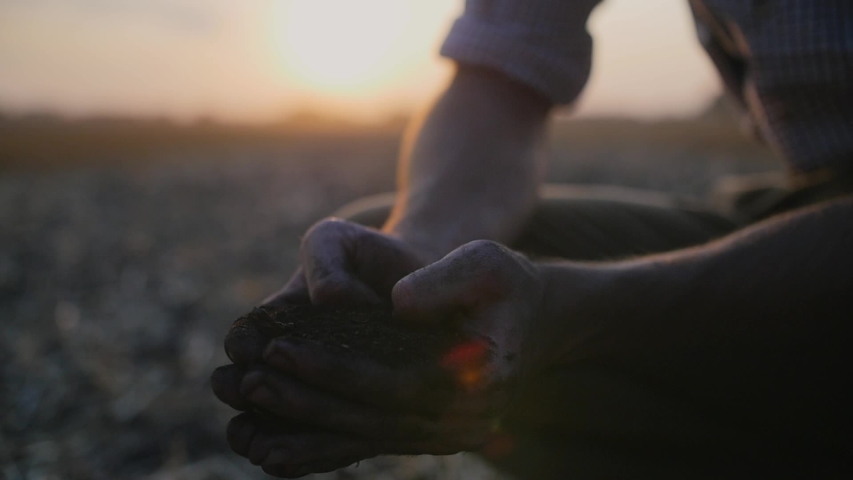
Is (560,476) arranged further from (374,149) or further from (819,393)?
(374,149)

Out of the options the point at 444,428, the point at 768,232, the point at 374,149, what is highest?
the point at 768,232

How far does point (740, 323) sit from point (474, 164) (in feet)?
2.71

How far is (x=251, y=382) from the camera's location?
1025 mm

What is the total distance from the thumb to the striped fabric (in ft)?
2.92

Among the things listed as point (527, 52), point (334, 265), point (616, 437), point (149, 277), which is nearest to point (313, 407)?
point (334, 265)

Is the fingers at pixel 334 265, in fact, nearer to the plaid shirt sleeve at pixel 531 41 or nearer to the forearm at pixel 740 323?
the forearm at pixel 740 323

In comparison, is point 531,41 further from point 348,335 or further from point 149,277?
point 149,277

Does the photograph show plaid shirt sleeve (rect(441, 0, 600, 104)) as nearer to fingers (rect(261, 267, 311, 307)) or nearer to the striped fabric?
the striped fabric

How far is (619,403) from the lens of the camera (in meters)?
1.46

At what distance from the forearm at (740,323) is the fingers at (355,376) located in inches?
14.8

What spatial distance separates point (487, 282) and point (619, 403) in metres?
0.56

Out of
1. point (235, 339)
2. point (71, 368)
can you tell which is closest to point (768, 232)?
point (235, 339)

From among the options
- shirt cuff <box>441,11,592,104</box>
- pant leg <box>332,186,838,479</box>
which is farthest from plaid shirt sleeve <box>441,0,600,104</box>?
pant leg <box>332,186,838,479</box>

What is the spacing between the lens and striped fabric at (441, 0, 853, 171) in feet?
5.54
